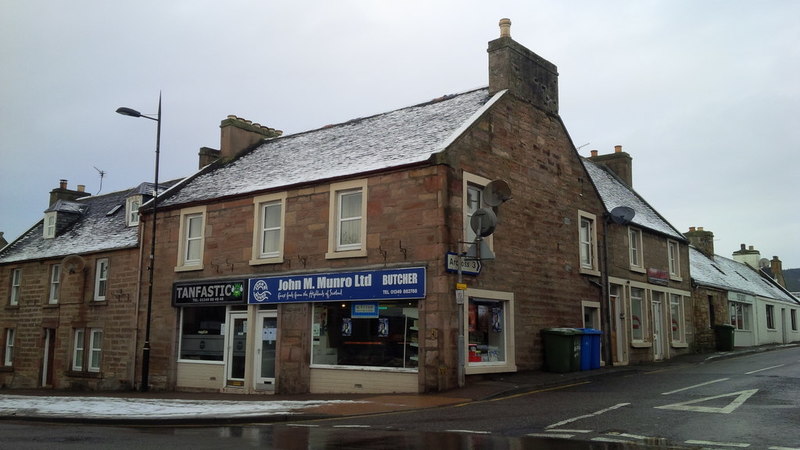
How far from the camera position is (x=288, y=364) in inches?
727

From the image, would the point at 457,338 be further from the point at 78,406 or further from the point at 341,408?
the point at 78,406

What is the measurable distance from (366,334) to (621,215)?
11.1 meters

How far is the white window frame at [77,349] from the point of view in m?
25.8

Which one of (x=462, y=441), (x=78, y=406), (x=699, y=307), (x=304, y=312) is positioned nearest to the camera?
(x=462, y=441)

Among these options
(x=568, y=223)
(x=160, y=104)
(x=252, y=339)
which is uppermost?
(x=160, y=104)

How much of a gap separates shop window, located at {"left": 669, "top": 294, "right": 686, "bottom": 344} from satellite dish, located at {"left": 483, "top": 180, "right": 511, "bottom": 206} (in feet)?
47.0

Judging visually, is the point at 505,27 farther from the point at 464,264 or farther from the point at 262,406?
the point at 262,406

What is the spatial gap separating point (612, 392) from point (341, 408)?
5569 millimetres

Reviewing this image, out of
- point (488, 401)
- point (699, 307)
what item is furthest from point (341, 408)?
point (699, 307)

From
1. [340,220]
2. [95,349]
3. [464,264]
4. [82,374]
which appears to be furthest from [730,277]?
[82,374]

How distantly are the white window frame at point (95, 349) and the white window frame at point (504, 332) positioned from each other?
48.7 ft

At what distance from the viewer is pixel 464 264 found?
1639 centimetres

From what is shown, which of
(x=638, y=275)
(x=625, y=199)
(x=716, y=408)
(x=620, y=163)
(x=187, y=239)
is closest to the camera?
(x=716, y=408)

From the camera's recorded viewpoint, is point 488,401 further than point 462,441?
Yes
